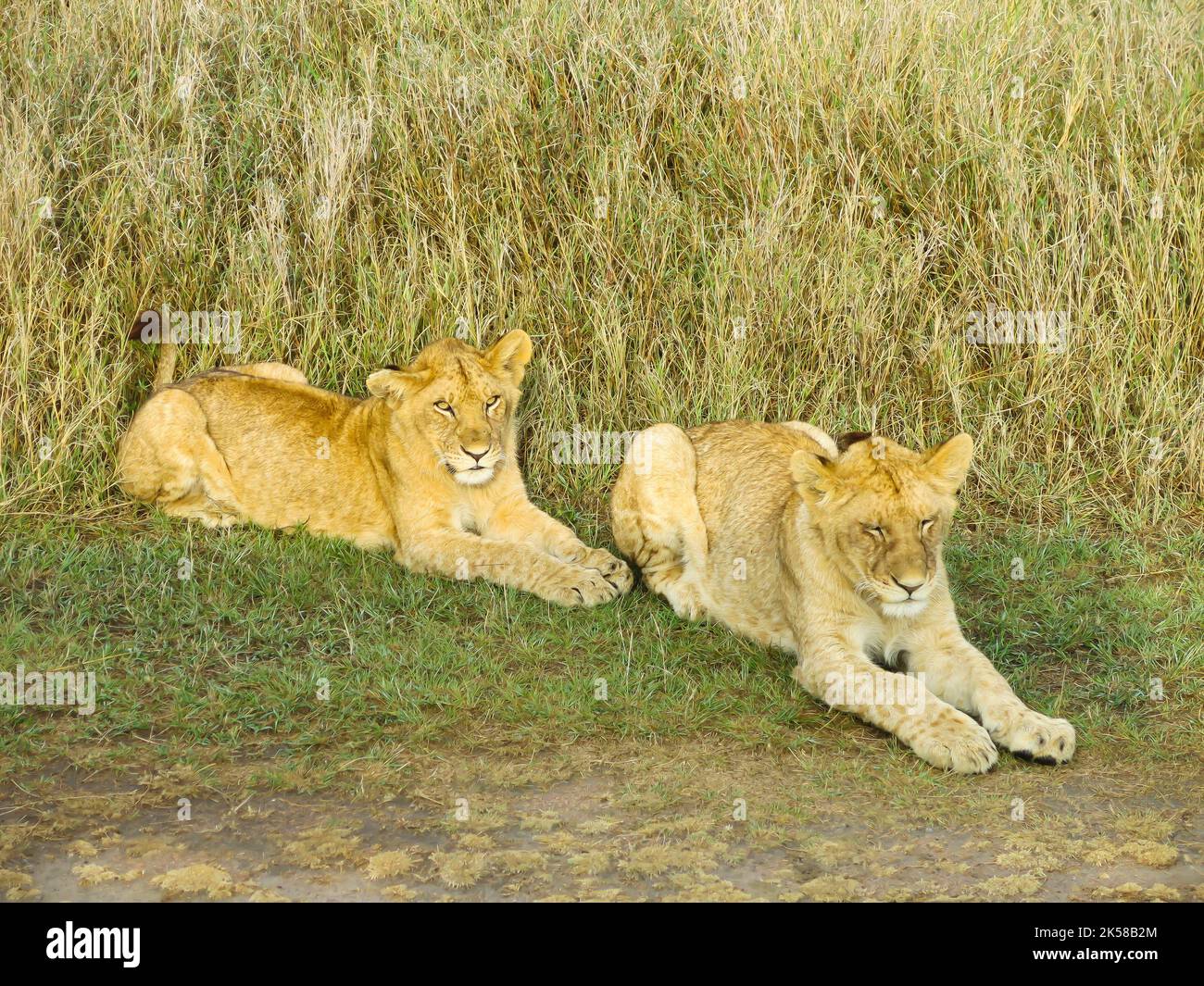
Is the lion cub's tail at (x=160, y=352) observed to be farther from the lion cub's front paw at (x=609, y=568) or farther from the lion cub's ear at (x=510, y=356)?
the lion cub's front paw at (x=609, y=568)

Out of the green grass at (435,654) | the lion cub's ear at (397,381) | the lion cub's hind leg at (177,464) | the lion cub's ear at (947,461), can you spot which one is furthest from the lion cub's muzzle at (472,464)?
the lion cub's ear at (947,461)

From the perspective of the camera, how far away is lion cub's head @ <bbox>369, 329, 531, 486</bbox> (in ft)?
22.2

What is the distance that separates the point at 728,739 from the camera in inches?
208

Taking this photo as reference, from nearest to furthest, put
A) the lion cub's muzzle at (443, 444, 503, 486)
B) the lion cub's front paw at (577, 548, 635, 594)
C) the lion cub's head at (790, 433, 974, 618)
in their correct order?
the lion cub's head at (790, 433, 974, 618), the lion cub's front paw at (577, 548, 635, 594), the lion cub's muzzle at (443, 444, 503, 486)

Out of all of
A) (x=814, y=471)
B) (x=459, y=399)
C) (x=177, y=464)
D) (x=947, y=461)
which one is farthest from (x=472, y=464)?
(x=947, y=461)

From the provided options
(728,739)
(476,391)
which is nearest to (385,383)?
(476,391)

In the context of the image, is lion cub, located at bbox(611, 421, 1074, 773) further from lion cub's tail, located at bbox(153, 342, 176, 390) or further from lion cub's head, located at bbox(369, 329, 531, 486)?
lion cub's tail, located at bbox(153, 342, 176, 390)

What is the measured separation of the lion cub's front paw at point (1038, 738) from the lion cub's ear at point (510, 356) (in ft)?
9.48

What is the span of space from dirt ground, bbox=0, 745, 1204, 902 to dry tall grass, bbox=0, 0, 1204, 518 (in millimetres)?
2681

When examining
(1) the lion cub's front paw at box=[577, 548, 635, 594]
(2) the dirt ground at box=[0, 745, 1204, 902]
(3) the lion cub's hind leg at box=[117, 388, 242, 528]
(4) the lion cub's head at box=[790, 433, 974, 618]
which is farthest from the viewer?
(3) the lion cub's hind leg at box=[117, 388, 242, 528]

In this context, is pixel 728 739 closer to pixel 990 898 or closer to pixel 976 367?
pixel 990 898

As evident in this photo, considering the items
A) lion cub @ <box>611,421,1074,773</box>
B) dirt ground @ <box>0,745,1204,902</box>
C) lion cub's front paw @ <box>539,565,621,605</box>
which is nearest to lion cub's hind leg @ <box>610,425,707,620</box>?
lion cub @ <box>611,421,1074,773</box>

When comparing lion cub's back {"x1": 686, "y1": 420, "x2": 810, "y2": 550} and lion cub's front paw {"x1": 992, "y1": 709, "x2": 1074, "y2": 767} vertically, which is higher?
lion cub's back {"x1": 686, "y1": 420, "x2": 810, "y2": 550}

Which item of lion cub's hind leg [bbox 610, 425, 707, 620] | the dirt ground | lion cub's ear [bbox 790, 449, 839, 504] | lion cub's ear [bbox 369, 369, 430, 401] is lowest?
the dirt ground
